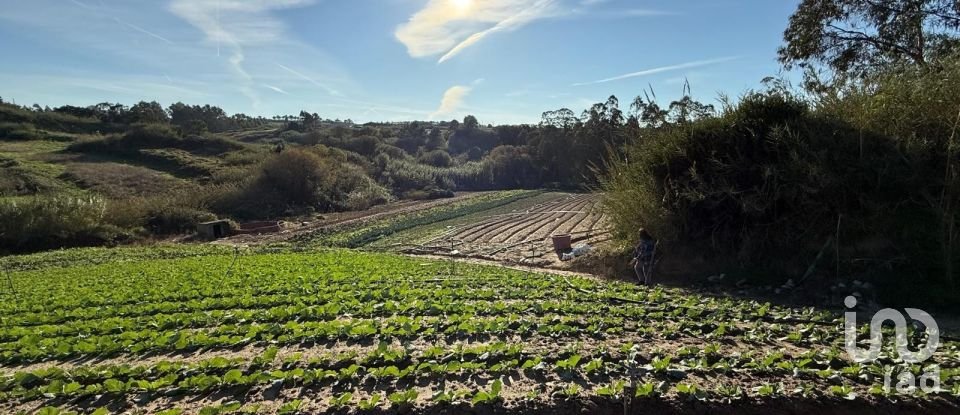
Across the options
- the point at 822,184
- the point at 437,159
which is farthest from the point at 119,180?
the point at 822,184

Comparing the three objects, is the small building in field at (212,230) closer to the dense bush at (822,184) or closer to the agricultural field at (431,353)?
the agricultural field at (431,353)

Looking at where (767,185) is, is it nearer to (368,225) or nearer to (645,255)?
(645,255)

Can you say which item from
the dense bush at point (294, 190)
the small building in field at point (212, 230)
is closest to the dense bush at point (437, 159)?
the dense bush at point (294, 190)

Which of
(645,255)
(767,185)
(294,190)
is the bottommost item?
(645,255)

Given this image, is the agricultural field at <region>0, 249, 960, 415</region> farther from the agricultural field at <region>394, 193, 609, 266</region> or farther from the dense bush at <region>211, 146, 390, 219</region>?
the dense bush at <region>211, 146, 390, 219</region>

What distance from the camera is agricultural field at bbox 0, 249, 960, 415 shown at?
461cm

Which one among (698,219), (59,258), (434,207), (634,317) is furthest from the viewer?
(434,207)

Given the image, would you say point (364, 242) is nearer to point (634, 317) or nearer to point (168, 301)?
point (168, 301)

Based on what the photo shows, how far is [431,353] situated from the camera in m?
5.64

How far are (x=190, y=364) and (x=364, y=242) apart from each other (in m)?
16.8

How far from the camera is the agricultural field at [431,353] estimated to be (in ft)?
15.1

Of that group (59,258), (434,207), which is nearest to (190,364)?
(59,258)

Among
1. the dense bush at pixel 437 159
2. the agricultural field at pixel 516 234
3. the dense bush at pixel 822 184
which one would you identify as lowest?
the agricultural field at pixel 516 234

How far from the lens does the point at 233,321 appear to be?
7.84 metres
